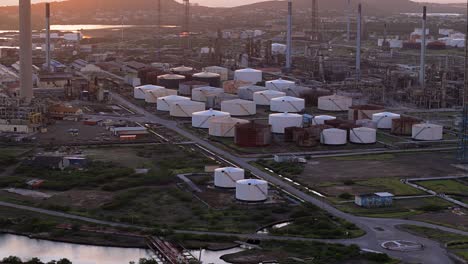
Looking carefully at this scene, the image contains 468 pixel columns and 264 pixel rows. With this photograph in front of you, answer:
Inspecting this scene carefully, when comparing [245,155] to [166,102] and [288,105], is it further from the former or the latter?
[166,102]

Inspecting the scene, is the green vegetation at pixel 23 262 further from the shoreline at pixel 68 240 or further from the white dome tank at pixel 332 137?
the white dome tank at pixel 332 137

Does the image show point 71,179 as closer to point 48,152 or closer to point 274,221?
point 48,152

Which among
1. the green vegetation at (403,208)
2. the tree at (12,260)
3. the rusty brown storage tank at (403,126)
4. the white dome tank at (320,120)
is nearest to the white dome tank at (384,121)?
the rusty brown storage tank at (403,126)

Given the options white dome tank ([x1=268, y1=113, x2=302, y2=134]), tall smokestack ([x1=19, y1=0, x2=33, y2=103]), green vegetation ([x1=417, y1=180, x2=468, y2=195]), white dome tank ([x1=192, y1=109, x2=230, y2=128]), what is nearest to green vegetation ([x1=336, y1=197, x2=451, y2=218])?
green vegetation ([x1=417, y1=180, x2=468, y2=195])

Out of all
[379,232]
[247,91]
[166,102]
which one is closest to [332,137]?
[166,102]

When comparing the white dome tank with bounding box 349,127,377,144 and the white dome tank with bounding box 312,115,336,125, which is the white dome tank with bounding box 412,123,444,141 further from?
the white dome tank with bounding box 312,115,336,125

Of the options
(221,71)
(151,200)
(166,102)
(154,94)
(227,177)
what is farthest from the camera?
(221,71)
